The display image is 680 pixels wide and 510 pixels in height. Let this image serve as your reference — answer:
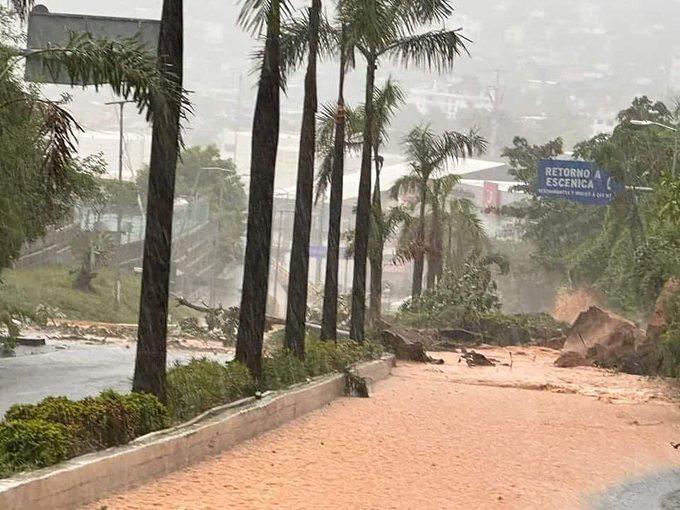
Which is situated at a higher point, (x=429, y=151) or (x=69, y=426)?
(x=429, y=151)

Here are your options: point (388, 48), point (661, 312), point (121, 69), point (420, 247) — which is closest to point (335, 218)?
point (388, 48)

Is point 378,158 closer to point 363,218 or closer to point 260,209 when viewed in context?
point 363,218

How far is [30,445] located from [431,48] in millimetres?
19607

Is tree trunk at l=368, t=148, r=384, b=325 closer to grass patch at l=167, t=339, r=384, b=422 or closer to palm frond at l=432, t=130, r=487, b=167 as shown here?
palm frond at l=432, t=130, r=487, b=167

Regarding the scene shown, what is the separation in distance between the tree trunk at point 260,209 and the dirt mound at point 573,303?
49.7 metres

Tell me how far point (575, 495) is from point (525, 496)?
688 mm

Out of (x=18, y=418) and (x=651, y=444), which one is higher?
(x=18, y=418)

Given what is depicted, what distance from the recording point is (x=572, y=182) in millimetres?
41750

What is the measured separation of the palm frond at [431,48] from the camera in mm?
26812

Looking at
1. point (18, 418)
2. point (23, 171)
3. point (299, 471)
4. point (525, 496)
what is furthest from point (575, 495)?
point (23, 171)

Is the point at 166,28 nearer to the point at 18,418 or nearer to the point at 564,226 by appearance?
the point at 18,418

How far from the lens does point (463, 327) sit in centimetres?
4638

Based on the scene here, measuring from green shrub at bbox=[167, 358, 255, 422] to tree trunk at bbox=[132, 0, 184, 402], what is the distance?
1.87 feet

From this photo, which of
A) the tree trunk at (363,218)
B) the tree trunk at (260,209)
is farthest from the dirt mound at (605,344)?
the tree trunk at (260,209)
